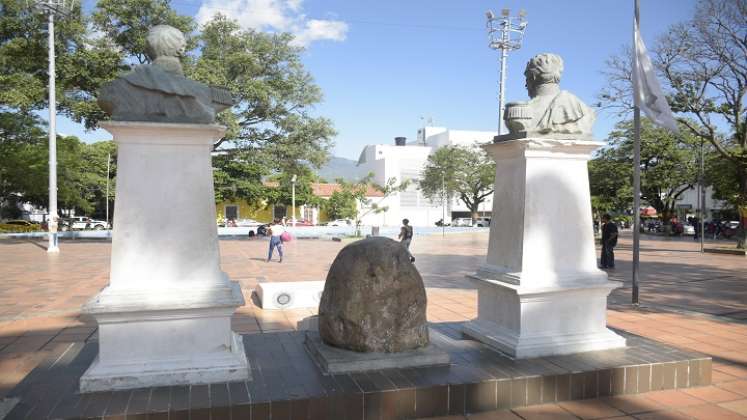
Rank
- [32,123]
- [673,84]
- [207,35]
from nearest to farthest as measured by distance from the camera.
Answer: [673,84], [207,35], [32,123]

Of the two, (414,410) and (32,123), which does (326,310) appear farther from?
(32,123)

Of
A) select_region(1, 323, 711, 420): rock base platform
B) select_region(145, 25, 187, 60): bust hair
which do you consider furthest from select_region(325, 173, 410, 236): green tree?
select_region(145, 25, 187, 60): bust hair

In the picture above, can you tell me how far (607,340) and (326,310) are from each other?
248 centimetres

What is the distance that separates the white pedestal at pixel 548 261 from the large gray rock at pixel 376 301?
2.88 feet

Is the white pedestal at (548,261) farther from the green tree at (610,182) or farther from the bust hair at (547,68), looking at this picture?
the green tree at (610,182)

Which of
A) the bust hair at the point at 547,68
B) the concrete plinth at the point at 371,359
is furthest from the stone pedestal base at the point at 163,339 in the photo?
the bust hair at the point at 547,68

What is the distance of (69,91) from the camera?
17953 mm

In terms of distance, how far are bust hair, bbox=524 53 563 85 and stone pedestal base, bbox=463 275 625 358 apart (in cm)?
183

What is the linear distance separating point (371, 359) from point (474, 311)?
376cm

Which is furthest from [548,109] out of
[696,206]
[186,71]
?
[696,206]

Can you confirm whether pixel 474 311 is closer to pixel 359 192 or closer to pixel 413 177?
pixel 359 192

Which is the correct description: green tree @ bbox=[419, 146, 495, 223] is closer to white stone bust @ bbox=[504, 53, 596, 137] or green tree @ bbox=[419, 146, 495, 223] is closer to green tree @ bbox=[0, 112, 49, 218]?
green tree @ bbox=[0, 112, 49, 218]

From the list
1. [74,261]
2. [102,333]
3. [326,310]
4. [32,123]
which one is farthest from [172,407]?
[32,123]

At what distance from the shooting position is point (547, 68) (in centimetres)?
463
